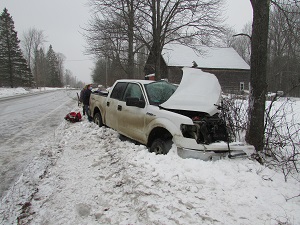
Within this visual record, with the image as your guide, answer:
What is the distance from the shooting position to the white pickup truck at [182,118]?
373 centimetres

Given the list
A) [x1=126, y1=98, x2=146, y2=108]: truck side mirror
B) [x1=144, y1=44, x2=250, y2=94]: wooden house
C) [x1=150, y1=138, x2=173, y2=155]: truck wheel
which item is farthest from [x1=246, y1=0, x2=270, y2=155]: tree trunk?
[x1=144, y1=44, x2=250, y2=94]: wooden house

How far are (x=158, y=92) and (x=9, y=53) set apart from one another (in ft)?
161

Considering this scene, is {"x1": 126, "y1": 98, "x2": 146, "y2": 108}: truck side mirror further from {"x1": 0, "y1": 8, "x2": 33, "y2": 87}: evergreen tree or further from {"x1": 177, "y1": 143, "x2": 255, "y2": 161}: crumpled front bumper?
{"x1": 0, "y1": 8, "x2": 33, "y2": 87}: evergreen tree

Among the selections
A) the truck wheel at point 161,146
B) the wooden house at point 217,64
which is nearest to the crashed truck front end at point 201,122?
the truck wheel at point 161,146

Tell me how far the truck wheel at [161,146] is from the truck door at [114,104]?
6.40 ft

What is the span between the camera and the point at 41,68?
75125mm

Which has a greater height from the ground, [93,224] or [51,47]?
[51,47]

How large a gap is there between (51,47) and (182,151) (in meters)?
96.9

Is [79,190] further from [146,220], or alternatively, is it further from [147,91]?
[147,91]

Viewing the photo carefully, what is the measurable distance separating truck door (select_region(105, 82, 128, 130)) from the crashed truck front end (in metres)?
2.08

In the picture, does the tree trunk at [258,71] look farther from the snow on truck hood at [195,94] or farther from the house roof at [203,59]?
the house roof at [203,59]

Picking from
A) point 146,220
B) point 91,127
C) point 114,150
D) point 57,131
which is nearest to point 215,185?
point 146,220

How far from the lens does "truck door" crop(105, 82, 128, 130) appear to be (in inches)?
236

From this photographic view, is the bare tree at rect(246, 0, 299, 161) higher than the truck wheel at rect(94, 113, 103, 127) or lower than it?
higher
